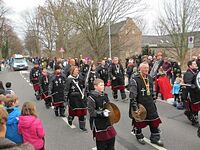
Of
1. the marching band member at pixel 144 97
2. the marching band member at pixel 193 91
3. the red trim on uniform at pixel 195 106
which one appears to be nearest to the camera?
the marching band member at pixel 144 97

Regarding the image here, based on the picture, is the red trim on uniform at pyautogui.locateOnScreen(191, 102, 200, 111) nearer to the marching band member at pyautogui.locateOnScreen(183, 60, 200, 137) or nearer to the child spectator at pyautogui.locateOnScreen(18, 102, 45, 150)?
the marching band member at pyautogui.locateOnScreen(183, 60, 200, 137)

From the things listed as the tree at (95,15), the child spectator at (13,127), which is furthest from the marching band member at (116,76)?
the tree at (95,15)

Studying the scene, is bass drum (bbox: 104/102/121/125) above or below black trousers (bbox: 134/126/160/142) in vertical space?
above

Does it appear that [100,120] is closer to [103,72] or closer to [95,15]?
[103,72]

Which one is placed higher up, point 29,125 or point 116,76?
point 116,76

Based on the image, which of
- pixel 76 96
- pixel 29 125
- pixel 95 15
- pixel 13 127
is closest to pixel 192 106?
pixel 76 96

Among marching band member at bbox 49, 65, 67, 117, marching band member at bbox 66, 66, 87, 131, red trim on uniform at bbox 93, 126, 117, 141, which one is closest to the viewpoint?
red trim on uniform at bbox 93, 126, 117, 141

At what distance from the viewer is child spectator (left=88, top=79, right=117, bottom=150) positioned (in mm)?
5816

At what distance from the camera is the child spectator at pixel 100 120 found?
582 cm

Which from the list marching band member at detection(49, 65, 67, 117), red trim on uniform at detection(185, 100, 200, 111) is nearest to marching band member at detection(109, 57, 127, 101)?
marching band member at detection(49, 65, 67, 117)

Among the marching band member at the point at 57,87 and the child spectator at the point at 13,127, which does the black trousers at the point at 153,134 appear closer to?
the child spectator at the point at 13,127

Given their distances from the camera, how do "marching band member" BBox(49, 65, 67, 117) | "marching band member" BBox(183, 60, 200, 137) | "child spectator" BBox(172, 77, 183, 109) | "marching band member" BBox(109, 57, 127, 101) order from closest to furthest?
1. "marching band member" BBox(183, 60, 200, 137)
2. "marching band member" BBox(49, 65, 67, 117)
3. "child spectator" BBox(172, 77, 183, 109)
4. "marching band member" BBox(109, 57, 127, 101)

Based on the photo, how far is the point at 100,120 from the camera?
19.5ft

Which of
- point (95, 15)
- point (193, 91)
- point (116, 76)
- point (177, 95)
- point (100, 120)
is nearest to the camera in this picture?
point (100, 120)
